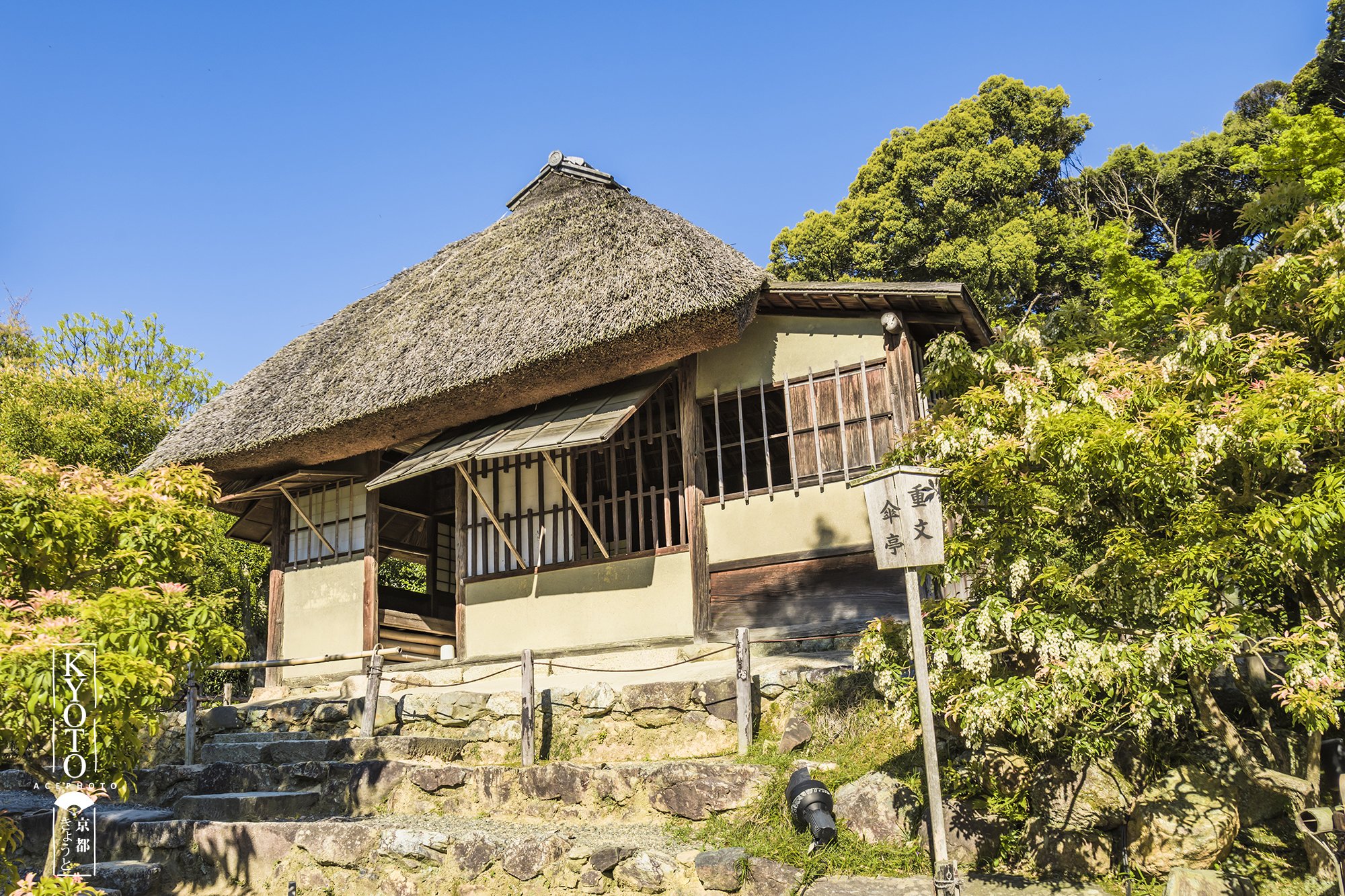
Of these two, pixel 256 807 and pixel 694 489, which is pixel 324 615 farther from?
pixel 694 489

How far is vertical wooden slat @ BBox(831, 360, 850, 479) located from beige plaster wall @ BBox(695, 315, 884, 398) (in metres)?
0.11

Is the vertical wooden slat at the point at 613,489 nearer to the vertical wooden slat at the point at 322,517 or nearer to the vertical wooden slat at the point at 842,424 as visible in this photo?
the vertical wooden slat at the point at 842,424

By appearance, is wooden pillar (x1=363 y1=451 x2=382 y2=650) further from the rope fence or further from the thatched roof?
the rope fence

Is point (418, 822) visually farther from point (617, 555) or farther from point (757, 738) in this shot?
point (617, 555)

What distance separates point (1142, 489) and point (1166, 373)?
2.41 feet

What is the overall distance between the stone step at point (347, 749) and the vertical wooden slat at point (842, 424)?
4157 millimetres

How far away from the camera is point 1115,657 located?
4523 mm

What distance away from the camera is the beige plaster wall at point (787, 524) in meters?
8.62

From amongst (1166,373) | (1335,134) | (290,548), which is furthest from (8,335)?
(1335,134)

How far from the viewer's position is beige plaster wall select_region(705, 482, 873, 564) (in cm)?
862

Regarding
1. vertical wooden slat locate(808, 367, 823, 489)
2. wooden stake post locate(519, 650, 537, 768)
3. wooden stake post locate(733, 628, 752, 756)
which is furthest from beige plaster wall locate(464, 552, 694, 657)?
wooden stake post locate(733, 628, 752, 756)

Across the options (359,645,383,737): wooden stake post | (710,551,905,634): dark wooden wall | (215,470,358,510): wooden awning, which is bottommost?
(359,645,383,737): wooden stake post

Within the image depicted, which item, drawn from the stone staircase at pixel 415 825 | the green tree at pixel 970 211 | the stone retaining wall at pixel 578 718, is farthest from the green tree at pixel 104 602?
the green tree at pixel 970 211

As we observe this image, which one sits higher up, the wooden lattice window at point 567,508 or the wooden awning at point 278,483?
the wooden awning at point 278,483
